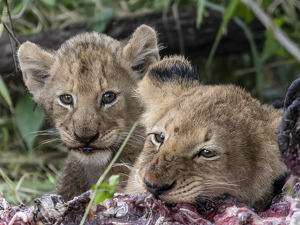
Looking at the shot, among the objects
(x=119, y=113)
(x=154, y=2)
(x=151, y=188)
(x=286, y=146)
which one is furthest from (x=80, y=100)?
(x=154, y=2)

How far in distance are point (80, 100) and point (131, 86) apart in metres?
0.40

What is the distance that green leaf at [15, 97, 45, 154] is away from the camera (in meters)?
4.81

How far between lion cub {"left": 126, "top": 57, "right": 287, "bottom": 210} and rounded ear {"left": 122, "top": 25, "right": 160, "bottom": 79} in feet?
3.70

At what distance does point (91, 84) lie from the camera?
3.46 metres

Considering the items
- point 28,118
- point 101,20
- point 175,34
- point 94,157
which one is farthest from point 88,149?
point 175,34

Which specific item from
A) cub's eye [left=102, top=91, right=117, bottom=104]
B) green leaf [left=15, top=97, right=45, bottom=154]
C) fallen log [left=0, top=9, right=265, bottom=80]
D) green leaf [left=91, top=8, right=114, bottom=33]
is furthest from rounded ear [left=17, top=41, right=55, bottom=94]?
green leaf [left=91, top=8, right=114, bottom=33]

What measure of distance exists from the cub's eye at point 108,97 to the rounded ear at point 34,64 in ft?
1.87

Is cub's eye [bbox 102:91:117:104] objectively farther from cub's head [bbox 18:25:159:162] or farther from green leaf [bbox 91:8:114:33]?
green leaf [bbox 91:8:114:33]

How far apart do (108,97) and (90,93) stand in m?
0.13

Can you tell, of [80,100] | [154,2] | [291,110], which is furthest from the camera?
[154,2]

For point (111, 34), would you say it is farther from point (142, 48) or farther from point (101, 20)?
point (142, 48)

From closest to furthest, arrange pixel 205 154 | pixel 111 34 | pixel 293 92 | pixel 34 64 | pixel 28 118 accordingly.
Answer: pixel 293 92 → pixel 205 154 → pixel 34 64 → pixel 28 118 → pixel 111 34

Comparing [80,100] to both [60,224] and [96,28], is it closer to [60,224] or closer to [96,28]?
[60,224]

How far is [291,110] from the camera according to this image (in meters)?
2.15
